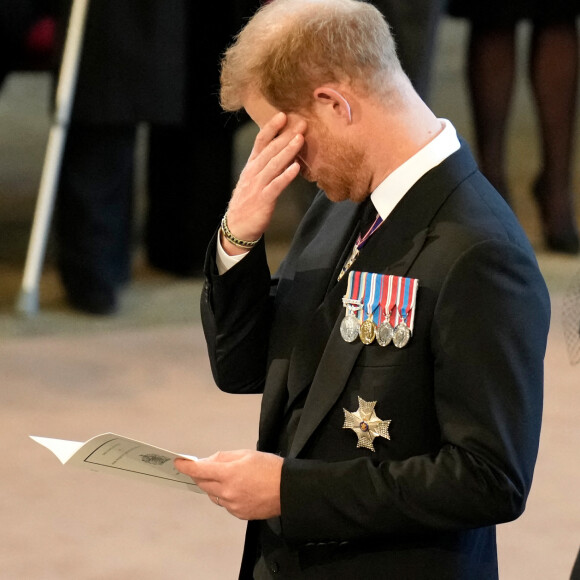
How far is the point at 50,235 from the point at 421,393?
12.7 feet

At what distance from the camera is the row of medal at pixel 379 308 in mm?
1421

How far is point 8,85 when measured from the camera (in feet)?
28.1

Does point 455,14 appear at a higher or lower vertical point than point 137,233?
higher

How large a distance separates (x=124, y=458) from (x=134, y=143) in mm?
2844

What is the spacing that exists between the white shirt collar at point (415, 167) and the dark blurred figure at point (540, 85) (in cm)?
363

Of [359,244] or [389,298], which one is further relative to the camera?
[359,244]

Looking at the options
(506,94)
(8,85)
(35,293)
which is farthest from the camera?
(8,85)

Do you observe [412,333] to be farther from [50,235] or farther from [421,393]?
[50,235]

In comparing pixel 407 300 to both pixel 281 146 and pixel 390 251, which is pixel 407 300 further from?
pixel 281 146

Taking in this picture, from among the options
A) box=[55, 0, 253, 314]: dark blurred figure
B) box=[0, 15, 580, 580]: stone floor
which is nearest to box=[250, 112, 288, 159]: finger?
box=[0, 15, 580, 580]: stone floor

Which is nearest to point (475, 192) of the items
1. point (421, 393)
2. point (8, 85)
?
point (421, 393)

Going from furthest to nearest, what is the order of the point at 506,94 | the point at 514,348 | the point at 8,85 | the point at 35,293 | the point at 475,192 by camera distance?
the point at 8,85, the point at 506,94, the point at 35,293, the point at 475,192, the point at 514,348

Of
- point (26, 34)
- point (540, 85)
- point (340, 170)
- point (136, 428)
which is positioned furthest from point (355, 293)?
point (540, 85)

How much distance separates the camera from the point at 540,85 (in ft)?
16.7
